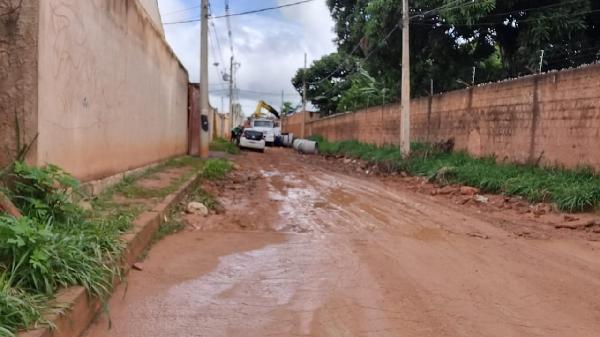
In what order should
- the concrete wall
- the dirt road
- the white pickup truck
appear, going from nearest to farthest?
1. the dirt road
2. the white pickup truck
3. the concrete wall

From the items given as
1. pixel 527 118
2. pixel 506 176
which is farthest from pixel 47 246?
pixel 527 118

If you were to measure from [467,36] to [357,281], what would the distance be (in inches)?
658

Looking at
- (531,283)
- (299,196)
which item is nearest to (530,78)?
(299,196)

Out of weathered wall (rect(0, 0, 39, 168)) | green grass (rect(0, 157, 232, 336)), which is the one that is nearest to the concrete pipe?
green grass (rect(0, 157, 232, 336))

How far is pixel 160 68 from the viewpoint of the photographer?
11.6 metres

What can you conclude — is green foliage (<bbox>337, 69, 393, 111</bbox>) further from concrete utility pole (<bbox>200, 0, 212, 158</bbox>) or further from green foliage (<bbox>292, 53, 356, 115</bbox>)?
concrete utility pole (<bbox>200, 0, 212, 158</bbox>)

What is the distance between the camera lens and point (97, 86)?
259 inches

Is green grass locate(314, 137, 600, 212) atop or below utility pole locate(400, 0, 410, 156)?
below

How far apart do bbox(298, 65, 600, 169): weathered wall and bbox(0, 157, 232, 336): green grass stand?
850cm

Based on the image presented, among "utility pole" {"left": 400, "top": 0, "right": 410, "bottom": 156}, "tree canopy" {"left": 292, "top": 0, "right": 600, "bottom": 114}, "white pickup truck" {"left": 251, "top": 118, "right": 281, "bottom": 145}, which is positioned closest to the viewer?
"tree canopy" {"left": 292, "top": 0, "right": 600, "bottom": 114}

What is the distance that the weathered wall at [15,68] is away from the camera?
458cm

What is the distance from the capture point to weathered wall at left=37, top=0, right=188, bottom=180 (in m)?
5.02

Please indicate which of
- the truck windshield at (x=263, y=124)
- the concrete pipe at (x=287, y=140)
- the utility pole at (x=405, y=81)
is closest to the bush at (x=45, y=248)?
the utility pole at (x=405, y=81)

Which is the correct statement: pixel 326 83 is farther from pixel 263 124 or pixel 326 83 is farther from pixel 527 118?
pixel 527 118
